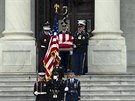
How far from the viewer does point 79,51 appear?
25.5 metres

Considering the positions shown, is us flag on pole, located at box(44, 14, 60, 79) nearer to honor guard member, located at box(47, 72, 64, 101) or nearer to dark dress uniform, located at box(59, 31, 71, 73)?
honor guard member, located at box(47, 72, 64, 101)

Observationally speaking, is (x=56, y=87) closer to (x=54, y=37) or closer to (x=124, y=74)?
(x=54, y=37)

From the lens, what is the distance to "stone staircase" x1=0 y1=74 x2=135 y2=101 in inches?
893

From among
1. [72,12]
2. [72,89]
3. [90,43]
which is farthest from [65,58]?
[72,89]

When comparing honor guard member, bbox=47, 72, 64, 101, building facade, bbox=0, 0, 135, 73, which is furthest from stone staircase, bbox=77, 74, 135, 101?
honor guard member, bbox=47, 72, 64, 101

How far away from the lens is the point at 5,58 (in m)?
25.7

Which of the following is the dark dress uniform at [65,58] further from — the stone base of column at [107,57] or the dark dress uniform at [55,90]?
the dark dress uniform at [55,90]

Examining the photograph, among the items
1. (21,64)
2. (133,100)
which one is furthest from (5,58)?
(133,100)

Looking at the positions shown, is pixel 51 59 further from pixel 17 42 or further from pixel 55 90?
pixel 17 42

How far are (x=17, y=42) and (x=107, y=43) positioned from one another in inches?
142

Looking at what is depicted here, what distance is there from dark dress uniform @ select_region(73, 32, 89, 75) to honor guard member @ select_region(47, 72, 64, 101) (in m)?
5.96

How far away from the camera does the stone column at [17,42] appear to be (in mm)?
25656

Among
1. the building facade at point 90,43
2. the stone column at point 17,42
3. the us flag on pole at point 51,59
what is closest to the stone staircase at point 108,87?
the building facade at point 90,43

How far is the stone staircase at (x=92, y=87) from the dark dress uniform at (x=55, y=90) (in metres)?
3.12
